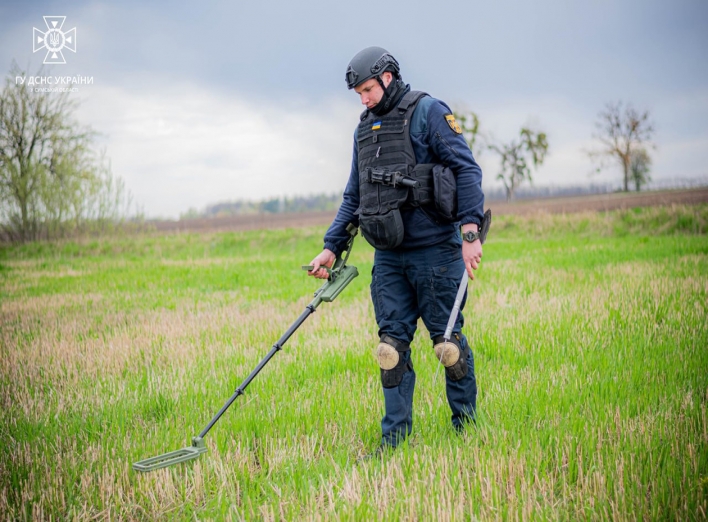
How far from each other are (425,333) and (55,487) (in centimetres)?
426

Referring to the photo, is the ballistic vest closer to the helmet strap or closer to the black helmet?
the helmet strap

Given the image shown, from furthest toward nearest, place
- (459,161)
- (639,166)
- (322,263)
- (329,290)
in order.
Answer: (639,166) < (322,263) < (329,290) < (459,161)

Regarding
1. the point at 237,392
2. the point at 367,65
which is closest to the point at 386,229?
the point at 367,65

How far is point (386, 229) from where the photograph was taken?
145 inches

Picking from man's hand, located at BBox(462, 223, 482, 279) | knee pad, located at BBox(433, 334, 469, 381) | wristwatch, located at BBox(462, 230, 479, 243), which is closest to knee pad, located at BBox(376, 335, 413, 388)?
knee pad, located at BBox(433, 334, 469, 381)

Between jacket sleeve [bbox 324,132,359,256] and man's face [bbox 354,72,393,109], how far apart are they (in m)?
0.47

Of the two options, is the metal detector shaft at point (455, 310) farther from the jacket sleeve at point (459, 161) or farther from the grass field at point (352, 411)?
the grass field at point (352, 411)

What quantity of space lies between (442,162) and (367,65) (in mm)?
796

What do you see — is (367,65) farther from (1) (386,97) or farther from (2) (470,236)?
(2) (470,236)

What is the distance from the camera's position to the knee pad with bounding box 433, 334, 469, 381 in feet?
12.0

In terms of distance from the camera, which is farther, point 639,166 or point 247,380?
point 639,166

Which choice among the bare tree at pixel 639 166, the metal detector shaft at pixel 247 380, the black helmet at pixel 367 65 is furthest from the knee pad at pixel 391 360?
the bare tree at pixel 639 166

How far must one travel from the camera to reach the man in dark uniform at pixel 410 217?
12.2 feet

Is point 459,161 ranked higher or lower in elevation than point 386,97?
lower
